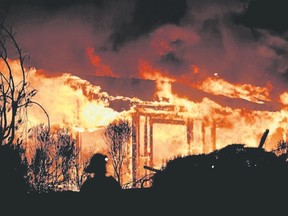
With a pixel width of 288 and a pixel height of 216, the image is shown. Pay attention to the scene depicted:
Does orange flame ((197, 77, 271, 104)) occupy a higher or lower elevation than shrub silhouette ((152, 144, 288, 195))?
higher

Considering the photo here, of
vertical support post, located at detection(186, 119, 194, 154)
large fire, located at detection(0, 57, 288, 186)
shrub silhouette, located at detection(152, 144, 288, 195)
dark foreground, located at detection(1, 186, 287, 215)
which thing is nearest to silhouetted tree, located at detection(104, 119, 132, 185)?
large fire, located at detection(0, 57, 288, 186)

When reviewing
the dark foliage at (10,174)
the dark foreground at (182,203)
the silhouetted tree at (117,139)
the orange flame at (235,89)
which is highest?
the orange flame at (235,89)

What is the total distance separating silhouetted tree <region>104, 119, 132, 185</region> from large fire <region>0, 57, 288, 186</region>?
1997 millimetres

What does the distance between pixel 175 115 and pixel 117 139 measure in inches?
479

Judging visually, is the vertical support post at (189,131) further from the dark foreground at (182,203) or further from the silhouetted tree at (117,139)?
the dark foreground at (182,203)

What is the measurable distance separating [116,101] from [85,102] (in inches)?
307

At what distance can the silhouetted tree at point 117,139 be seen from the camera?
5472 centimetres

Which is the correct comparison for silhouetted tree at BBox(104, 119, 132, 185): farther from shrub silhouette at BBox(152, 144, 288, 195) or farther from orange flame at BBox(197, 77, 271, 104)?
shrub silhouette at BBox(152, 144, 288, 195)

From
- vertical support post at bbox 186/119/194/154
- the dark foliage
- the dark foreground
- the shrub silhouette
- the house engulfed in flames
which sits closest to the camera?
the dark foreground

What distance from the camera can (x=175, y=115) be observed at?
64.3m

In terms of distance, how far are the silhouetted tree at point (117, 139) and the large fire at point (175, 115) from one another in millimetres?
1997

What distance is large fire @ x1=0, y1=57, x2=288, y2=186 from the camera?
55531 mm

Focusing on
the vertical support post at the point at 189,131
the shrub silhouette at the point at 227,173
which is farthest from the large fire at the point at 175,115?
the shrub silhouette at the point at 227,173

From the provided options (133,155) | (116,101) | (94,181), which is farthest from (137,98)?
(94,181)
